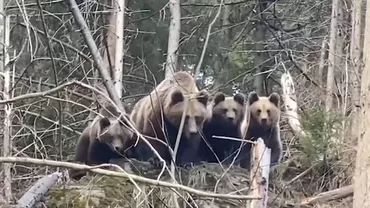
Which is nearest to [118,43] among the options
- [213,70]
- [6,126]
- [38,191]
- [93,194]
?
[6,126]

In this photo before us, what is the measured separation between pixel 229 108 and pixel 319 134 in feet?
3.99

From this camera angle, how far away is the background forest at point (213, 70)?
342 inches

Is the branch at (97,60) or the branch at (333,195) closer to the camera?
the branch at (97,60)

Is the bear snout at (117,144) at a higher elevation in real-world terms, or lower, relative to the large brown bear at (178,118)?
lower

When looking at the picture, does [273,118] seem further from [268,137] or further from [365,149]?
[365,149]

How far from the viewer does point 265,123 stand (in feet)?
29.5

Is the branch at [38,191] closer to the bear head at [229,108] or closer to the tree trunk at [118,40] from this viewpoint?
the bear head at [229,108]

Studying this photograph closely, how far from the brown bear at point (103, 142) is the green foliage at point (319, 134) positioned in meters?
2.31

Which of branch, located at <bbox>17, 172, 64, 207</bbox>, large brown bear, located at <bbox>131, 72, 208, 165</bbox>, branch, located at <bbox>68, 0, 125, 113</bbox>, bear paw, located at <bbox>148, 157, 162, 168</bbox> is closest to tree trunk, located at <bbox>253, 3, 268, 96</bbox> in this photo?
large brown bear, located at <bbox>131, 72, 208, 165</bbox>

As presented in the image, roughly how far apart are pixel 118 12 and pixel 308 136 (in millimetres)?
3278

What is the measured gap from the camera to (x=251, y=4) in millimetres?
14852

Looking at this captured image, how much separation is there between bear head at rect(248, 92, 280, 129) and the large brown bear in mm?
796

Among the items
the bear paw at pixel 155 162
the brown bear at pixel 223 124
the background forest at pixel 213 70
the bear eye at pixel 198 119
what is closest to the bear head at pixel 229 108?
the brown bear at pixel 223 124

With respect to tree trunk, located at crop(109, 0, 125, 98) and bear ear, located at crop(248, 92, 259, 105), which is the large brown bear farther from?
tree trunk, located at crop(109, 0, 125, 98)
